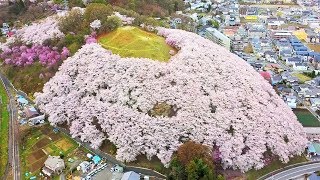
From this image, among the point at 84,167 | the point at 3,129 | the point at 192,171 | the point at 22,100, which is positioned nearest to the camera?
the point at 192,171

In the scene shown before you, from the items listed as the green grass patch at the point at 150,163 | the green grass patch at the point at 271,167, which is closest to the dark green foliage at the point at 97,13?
the green grass patch at the point at 150,163

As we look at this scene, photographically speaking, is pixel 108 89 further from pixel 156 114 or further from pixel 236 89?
pixel 236 89

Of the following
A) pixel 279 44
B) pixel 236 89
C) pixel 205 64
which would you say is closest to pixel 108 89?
pixel 205 64

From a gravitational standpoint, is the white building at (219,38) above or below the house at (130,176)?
below

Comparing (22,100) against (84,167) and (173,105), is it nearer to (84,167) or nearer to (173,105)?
(84,167)

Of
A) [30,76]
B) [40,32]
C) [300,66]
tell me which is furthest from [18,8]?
[300,66]

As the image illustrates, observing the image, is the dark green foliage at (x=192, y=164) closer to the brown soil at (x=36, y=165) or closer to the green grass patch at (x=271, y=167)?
the green grass patch at (x=271, y=167)

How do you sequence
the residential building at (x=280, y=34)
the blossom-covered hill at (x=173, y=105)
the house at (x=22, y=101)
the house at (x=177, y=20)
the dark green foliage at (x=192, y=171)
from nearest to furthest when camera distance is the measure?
1. the dark green foliage at (x=192, y=171)
2. the blossom-covered hill at (x=173, y=105)
3. the house at (x=22, y=101)
4. the residential building at (x=280, y=34)
5. the house at (x=177, y=20)
